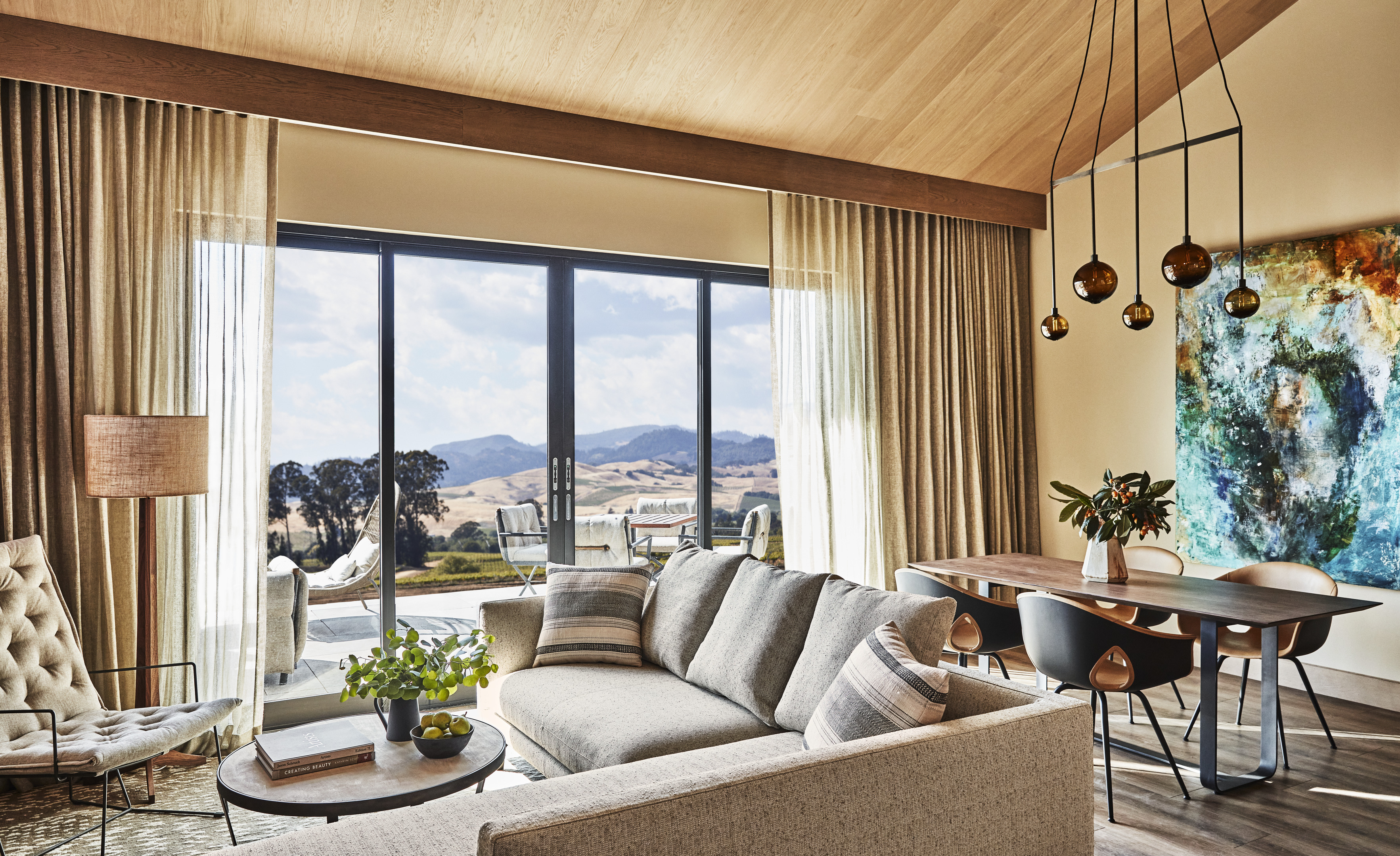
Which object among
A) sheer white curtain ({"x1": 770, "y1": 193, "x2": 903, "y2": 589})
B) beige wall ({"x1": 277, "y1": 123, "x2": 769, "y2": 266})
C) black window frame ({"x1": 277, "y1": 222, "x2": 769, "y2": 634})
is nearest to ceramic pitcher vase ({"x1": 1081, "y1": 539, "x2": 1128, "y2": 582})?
sheer white curtain ({"x1": 770, "y1": 193, "x2": 903, "y2": 589})

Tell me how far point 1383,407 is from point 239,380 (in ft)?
17.3

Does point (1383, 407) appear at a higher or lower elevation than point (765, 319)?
lower

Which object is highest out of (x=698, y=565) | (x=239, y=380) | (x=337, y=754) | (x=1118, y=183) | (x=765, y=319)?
(x=1118, y=183)

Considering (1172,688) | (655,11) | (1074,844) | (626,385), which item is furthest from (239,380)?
(1172,688)

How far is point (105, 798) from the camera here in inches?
103

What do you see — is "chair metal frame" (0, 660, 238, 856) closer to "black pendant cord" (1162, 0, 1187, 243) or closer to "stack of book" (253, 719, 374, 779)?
"stack of book" (253, 719, 374, 779)

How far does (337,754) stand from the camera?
2375mm

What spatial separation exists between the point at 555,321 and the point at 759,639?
8.30 feet

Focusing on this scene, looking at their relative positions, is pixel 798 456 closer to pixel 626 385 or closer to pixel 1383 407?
pixel 626 385

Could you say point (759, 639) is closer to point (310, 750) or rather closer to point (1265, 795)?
point (310, 750)

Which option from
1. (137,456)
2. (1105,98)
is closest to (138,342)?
(137,456)

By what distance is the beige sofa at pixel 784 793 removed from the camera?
63.4 inches

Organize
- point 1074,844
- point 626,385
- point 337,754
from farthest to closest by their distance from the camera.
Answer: point 626,385 → point 337,754 → point 1074,844

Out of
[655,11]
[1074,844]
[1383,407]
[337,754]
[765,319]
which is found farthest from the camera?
[765,319]
